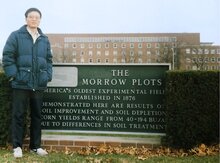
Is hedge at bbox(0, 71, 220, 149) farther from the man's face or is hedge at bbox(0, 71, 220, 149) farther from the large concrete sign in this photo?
the man's face

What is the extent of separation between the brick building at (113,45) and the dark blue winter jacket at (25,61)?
107427 mm

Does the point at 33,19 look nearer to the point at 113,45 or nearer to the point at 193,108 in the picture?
the point at 193,108

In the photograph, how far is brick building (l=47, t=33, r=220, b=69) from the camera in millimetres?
115875

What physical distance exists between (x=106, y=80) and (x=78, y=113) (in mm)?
726

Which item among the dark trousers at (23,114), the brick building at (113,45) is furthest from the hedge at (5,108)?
the brick building at (113,45)

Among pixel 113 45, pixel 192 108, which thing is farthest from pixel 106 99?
pixel 113 45

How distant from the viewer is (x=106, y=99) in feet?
23.0

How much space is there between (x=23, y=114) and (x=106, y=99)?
147 centimetres

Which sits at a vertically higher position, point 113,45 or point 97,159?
point 113,45

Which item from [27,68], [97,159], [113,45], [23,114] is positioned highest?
[113,45]

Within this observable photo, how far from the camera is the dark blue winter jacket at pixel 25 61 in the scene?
5957 mm

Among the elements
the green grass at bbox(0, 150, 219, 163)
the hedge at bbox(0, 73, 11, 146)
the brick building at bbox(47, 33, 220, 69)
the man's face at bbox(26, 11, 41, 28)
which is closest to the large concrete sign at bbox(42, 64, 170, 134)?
the hedge at bbox(0, 73, 11, 146)

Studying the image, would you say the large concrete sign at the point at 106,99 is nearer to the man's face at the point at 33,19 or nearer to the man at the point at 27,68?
the man at the point at 27,68

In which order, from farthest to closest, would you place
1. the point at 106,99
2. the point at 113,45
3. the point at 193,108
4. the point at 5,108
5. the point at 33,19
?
the point at 113,45
the point at 106,99
the point at 5,108
the point at 193,108
the point at 33,19
